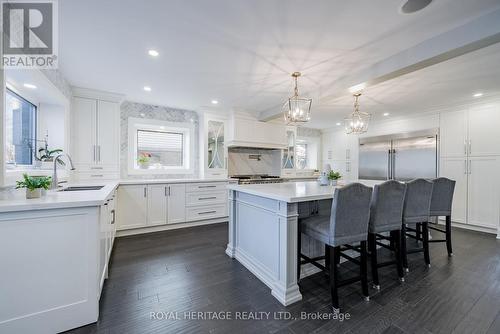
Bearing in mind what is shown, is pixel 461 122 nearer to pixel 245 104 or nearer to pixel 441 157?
pixel 441 157

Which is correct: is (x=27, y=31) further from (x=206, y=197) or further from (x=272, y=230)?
(x=206, y=197)

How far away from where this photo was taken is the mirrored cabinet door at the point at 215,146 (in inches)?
175

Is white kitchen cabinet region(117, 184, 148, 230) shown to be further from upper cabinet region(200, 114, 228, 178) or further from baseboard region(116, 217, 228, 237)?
upper cabinet region(200, 114, 228, 178)

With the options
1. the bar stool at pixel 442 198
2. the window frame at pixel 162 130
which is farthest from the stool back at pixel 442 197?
the window frame at pixel 162 130

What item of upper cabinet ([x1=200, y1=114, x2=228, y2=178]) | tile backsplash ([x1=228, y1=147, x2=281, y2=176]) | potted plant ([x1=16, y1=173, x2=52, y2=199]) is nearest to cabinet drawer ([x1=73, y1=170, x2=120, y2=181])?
upper cabinet ([x1=200, y1=114, x2=228, y2=178])

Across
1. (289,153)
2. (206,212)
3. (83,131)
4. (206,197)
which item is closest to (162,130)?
(83,131)

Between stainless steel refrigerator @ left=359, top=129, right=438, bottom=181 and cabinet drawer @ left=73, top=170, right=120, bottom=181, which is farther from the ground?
stainless steel refrigerator @ left=359, top=129, right=438, bottom=181

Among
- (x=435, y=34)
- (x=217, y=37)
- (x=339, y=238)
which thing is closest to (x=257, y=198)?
(x=339, y=238)

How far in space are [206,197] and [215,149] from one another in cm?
108

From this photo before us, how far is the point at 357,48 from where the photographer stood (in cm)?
212

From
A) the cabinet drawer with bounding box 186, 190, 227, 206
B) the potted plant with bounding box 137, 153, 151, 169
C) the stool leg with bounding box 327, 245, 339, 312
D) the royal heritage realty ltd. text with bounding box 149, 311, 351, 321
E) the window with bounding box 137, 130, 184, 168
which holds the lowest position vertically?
the royal heritage realty ltd. text with bounding box 149, 311, 351, 321

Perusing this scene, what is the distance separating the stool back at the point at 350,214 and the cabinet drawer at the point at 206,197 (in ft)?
9.49

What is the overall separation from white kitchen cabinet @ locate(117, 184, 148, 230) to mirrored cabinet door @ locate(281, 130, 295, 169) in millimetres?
3399

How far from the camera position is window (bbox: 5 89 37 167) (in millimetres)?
2068
